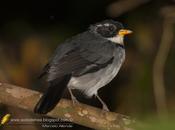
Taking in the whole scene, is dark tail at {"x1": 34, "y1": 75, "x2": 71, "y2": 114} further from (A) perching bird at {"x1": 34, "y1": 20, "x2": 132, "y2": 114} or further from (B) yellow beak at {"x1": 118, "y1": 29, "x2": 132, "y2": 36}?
(B) yellow beak at {"x1": 118, "y1": 29, "x2": 132, "y2": 36}

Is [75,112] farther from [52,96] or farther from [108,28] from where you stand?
[108,28]

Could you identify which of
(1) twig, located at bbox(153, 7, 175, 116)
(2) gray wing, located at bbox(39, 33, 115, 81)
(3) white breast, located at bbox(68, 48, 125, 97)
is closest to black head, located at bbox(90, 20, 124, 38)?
(2) gray wing, located at bbox(39, 33, 115, 81)

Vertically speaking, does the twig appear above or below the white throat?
above

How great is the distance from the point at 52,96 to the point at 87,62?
82cm

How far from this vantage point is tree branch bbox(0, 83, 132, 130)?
3182 millimetres

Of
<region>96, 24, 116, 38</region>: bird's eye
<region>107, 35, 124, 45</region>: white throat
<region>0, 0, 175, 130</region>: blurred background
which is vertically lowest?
<region>0, 0, 175, 130</region>: blurred background

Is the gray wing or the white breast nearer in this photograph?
the gray wing

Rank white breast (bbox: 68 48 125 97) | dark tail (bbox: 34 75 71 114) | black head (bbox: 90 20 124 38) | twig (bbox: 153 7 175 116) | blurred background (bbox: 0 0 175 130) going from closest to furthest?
dark tail (bbox: 34 75 71 114), twig (bbox: 153 7 175 116), white breast (bbox: 68 48 125 97), black head (bbox: 90 20 124 38), blurred background (bbox: 0 0 175 130)

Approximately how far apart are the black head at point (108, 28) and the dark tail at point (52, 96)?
3.74 feet

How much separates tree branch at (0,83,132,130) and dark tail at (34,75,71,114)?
0.18 ft

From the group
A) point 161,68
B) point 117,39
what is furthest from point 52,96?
point 117,39

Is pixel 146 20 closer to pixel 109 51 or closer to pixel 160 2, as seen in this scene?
pixel 160 2

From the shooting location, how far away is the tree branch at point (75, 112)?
3.18m

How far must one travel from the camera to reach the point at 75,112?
3338 millimetres
